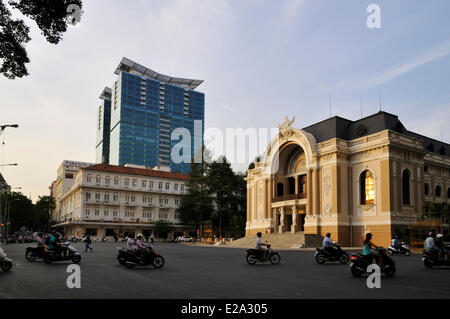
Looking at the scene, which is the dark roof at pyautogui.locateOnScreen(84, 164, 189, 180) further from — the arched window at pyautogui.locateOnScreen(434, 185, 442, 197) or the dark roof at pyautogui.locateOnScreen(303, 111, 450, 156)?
the arched window at pyautogui.locateOnScreen(434, 185, 442, 197)

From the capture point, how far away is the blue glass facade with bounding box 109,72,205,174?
127 m

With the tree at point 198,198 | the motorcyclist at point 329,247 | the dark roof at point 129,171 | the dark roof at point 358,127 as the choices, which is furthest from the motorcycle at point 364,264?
the dark roof at point 129,171

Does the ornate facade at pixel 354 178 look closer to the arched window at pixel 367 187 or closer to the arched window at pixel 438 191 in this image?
the arched window at pixel 367 187

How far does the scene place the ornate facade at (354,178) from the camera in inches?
1444

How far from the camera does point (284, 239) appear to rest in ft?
134

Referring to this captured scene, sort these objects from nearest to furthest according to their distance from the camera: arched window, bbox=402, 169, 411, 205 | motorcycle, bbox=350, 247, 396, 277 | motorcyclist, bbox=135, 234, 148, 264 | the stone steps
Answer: motorcycle, bbox=350, 247, 396, 277
motorcyclist, bbox=135, 234, 148, 264
arched window, bbox=402, 169, 411, 205
the stone steps

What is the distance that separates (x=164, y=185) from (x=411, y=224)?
165 ft

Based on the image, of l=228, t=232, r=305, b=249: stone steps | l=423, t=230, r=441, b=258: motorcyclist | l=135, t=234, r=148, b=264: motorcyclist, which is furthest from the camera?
l=228, t=232, r=305, b=249: stone steps

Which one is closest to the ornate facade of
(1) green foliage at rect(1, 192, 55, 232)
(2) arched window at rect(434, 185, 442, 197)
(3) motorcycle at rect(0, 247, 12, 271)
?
(2) arched window at rect(434, 185, 442, 197)

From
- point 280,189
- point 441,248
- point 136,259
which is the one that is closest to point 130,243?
point 136,259

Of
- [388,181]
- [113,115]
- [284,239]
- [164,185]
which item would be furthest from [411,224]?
[113,115]

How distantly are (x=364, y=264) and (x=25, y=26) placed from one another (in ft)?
40.7

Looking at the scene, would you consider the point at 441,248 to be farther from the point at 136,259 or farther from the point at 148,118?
the point at 148,118

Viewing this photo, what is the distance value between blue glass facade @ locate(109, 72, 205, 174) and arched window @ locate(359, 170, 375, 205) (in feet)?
320
